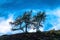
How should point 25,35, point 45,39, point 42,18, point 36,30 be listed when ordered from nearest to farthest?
point 45,39
point 25,35
point 36,30
point 42,18

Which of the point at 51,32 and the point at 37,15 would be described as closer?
Result: the point at 51,32

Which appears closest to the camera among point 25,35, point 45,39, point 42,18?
point 45,39

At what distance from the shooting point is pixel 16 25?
188 feet

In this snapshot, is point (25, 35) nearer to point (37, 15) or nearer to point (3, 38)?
point (3, 38)

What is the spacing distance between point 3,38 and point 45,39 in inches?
411

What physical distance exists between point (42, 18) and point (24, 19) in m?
5.06

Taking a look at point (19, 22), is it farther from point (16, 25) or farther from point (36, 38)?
point (36, 38)

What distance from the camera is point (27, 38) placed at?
1908 inches

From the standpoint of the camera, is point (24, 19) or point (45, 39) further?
point (24, 19)

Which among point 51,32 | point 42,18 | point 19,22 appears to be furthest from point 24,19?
point 51,32

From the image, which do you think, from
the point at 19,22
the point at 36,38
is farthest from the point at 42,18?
the point at 36,38

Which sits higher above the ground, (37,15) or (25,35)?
(37,15)

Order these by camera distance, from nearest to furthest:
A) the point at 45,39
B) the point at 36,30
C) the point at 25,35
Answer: the point at 45,39 → the point at 25,35 → the point at 36,30

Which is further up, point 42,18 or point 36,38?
point 42,18
